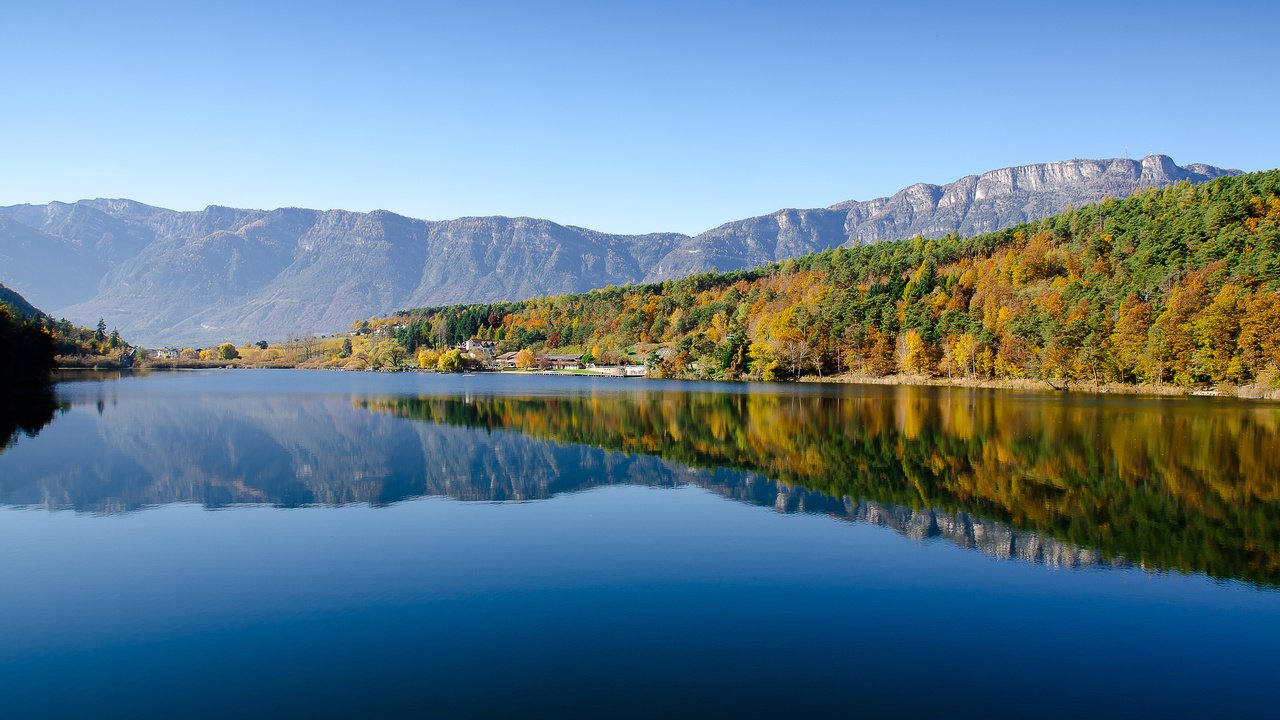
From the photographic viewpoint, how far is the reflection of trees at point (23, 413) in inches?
1225

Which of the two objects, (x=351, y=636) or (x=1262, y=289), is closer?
(x=351, y=636)

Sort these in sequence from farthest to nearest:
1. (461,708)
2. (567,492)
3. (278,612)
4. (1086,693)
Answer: (567,492)
(278,612)
(1086,693)
(461,708)

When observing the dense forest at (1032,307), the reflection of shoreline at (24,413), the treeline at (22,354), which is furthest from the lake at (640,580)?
the treeline at (22,354)

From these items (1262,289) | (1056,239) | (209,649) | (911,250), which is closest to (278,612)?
(209,649)

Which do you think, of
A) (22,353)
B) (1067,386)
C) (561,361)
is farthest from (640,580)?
(561,361)

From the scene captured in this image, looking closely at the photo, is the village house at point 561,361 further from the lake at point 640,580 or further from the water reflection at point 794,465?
the lake at point 640,580

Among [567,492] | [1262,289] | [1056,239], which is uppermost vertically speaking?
[1056,239]

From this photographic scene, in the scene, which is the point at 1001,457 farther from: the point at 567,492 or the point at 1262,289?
the point at 1262,289

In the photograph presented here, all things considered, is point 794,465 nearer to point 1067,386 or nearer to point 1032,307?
point 1067,386

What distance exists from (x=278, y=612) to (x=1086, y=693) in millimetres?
10218

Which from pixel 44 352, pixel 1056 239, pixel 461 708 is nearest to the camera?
pixel 461 708

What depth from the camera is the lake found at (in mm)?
8531

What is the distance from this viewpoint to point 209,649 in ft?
31.3

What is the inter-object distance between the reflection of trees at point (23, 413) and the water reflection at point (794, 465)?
600 millimetres
